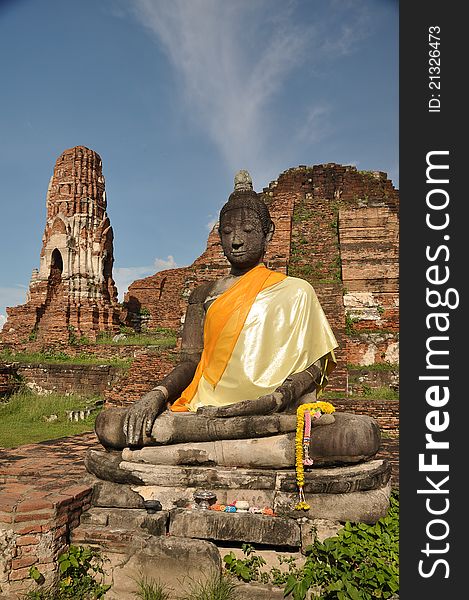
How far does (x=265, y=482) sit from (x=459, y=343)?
150 centimetres

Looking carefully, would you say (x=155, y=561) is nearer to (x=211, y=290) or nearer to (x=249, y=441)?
(x=249, y=441)

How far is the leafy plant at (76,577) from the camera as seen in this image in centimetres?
267

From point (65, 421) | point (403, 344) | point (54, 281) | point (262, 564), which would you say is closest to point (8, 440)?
point (65, 421)

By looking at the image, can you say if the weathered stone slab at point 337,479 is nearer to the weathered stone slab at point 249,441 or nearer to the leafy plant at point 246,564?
the weathered stone slab at point 249,441

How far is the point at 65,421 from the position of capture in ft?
31.1

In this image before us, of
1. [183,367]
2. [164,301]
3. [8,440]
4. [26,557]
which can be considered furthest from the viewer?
[164,301]

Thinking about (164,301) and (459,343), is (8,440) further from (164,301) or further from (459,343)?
(164,301)

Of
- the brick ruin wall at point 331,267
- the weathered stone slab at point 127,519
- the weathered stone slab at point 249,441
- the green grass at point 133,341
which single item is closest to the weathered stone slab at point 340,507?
the weathered stone slab at point 249,441

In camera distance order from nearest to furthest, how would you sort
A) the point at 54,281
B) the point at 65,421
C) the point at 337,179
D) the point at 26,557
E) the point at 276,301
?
the point at 26,557, the point at 276,301, the point at 65,421, the point at 54,281, the point at 337,179

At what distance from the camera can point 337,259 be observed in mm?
17000

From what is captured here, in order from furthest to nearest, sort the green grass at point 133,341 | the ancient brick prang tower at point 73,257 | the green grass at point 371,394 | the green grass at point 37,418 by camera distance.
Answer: the ancient brick prang tower at point 73,257 → the green grass at point 133,341 → the green grass at point 371,394 → the green grass at point 37,418

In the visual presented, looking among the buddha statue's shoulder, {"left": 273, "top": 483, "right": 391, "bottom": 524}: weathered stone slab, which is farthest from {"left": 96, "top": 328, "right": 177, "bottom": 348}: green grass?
{"left": 273, "top": 483, "right": 391, "bottom": 524}: weathered stone slab

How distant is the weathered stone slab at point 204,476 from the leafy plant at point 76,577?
54 centimetres

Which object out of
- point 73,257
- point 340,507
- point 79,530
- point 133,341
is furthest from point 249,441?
point 73,257
